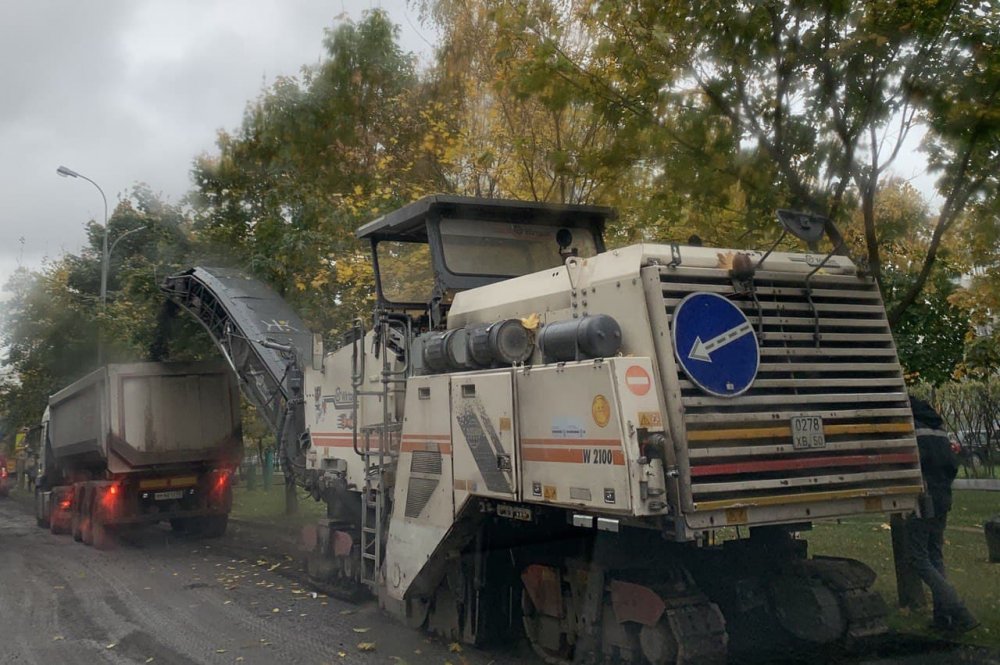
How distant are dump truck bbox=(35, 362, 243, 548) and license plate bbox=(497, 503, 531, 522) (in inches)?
377

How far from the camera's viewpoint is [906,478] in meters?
5.98

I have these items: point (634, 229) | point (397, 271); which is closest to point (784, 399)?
point (397, 271)

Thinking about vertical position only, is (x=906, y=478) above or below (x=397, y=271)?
below

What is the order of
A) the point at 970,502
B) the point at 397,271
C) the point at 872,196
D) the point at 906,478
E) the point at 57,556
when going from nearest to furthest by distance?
the point at 906,478 < the point at 872,196 < the point at 397,271 < the point at 57,556 < the point at 970,502

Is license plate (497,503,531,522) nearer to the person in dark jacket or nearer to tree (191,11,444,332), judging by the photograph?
the person in dark jacket

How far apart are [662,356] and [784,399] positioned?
86 centimetres

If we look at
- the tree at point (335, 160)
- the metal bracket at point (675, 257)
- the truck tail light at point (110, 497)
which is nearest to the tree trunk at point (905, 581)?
the metal bracket at point (675, 257)

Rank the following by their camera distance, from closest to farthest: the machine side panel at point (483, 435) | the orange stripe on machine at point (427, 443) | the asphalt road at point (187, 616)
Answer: the machine side panel at point (483, 435) < the orange stripe on machine at point (427, 443) < the asphalt road at point (187, 616)

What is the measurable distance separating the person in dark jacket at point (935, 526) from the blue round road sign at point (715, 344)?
218 centimetres

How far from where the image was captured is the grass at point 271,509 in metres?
17.2

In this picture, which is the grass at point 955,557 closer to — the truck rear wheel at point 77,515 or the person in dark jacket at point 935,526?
the person in dark jacket at point 935,526

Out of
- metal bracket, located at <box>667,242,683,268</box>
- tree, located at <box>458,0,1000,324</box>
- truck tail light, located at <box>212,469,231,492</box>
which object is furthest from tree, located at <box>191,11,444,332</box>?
metal bracket, located at <box>667,242,683,268</box>

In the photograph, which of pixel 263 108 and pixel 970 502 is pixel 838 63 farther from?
pixel 970 502

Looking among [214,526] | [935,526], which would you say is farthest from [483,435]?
[214,526]
